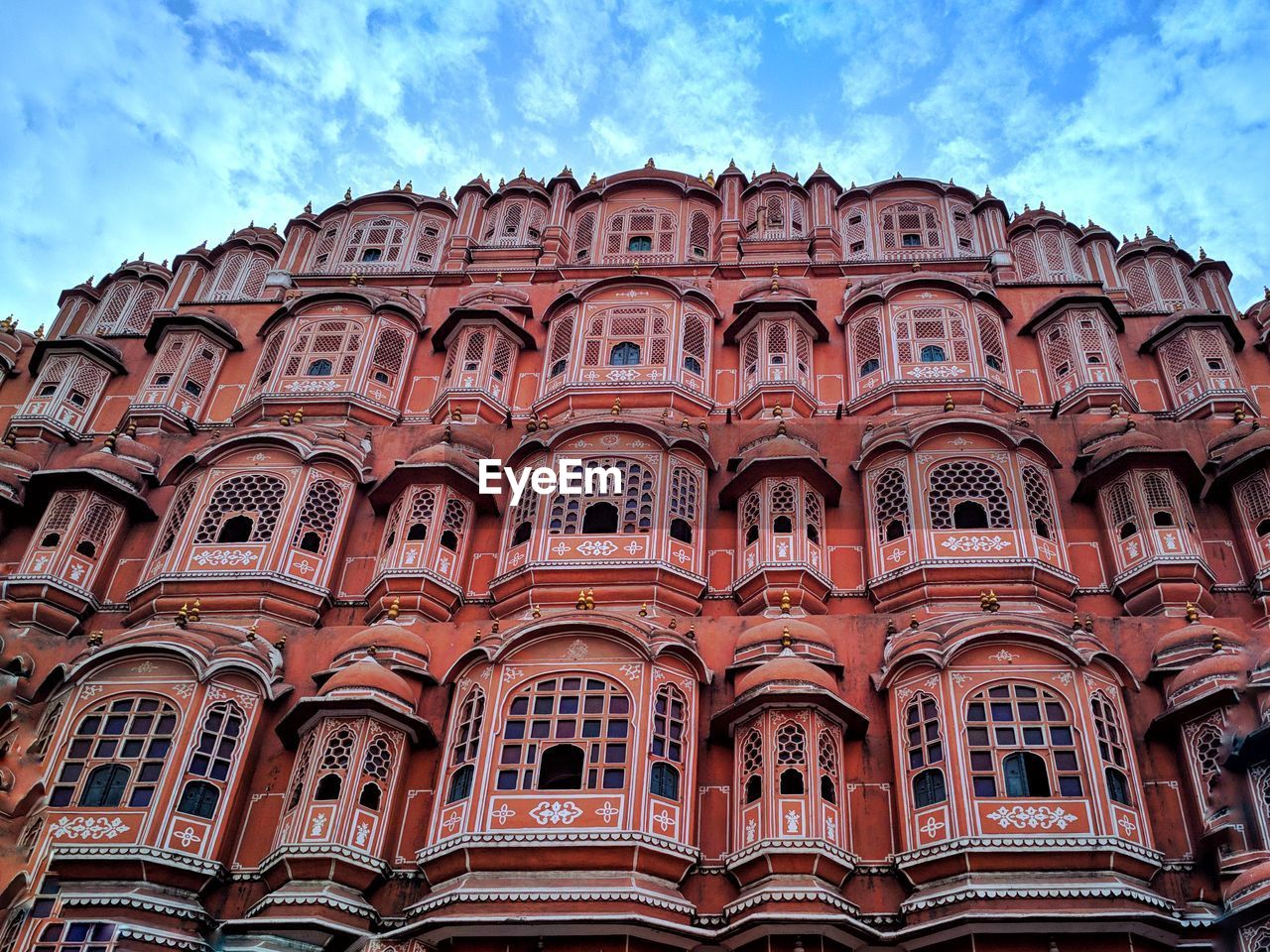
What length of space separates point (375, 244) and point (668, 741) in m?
18.7

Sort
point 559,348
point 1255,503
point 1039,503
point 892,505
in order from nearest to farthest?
point 1255,503
point 1039,503
point 892,505
point 559,348

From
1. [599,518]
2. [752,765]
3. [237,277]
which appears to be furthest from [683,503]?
[237,277]

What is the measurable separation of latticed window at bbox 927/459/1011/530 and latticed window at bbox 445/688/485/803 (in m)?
8.75

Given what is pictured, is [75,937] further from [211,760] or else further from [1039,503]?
[1039,503]

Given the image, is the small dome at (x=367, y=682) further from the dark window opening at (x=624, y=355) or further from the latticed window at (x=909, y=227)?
the latticed window at (x=909, y=227)

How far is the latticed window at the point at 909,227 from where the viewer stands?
32.5 metres

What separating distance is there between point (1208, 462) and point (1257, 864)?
9.52 m

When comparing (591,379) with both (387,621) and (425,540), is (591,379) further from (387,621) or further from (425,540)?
(387,621)

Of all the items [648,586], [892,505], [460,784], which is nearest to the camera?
[460,784]

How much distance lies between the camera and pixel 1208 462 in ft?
80.4

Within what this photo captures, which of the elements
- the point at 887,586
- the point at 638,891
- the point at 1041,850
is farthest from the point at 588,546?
the point at 1041,850

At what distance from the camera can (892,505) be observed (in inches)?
949

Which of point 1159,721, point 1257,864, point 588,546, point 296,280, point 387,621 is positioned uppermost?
point 296,280

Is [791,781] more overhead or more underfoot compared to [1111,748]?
more underfoot
